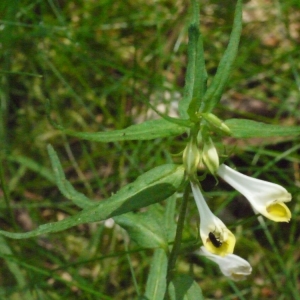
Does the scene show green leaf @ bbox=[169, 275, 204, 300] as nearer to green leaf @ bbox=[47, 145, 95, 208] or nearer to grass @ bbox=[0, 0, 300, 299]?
green leaf @ bbox=[47, 145, 95, 208]

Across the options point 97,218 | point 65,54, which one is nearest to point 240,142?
point 65,54

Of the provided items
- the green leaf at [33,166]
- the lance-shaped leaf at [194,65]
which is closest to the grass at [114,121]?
the green leaf at [33,166]

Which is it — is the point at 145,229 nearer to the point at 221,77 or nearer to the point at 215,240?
the point at 215,240

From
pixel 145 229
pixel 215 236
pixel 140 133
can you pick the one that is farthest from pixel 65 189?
pixel 215 236

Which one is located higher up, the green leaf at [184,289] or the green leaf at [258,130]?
the green leaf at [258,130]

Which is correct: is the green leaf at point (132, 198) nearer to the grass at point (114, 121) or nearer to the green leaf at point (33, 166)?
the grass at point (114, 121)

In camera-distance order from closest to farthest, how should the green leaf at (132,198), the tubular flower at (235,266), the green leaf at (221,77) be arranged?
the green leaf at (132,198) → the green leaf at (221,77) → the tubular flower at (235,266)

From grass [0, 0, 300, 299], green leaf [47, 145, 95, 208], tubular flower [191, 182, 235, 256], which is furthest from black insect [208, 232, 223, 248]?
grass [0, 0, 300, 299]
